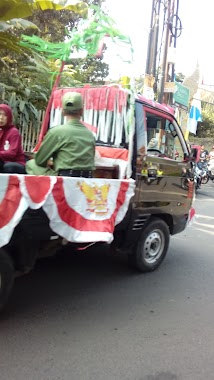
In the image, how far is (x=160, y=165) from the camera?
473 centimetres

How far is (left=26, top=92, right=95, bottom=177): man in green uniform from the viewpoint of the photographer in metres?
3.80

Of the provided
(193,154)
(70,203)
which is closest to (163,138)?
(193,154)

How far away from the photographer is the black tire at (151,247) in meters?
4.86

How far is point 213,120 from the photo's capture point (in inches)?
1209

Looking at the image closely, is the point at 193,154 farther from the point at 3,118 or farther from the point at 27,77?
the point at 27,77

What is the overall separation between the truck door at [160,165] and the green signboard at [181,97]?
347 inches

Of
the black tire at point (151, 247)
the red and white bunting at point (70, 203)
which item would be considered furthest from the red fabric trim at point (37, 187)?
the black tire at point (151, 247)

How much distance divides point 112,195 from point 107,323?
115cm

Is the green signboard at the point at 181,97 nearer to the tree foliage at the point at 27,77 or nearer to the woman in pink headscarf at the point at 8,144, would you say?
the tree foliage at the point at 27,77

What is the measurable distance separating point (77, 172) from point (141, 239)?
1391mm

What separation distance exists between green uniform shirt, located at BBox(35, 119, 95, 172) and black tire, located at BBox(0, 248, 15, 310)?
0.96 metres

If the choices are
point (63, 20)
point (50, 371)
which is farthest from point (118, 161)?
point (63, 20)

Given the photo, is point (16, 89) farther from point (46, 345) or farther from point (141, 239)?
point (46, 345)

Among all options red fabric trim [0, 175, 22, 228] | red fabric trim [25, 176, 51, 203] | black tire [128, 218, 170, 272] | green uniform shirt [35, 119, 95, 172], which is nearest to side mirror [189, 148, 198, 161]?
black tire [128, 218, 170, 272]
